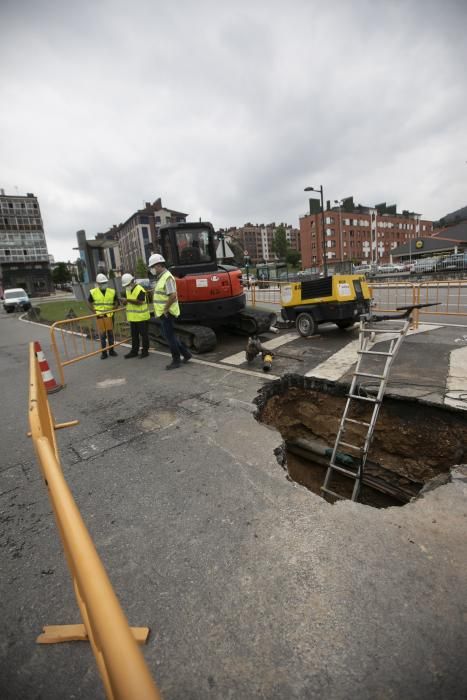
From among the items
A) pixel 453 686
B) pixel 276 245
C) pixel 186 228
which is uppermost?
pixel 276 245

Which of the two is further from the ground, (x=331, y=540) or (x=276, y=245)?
(x=276, y=245)

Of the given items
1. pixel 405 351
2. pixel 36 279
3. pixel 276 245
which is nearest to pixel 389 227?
pixel 276 245

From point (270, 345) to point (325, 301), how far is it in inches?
64.9

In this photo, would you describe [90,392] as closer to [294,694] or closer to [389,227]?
[294,694]

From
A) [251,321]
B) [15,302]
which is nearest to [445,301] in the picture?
[251,321]

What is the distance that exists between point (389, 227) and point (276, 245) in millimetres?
30829

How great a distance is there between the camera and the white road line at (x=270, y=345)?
272 inches

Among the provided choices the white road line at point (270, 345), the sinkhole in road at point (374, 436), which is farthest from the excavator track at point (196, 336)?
the sinkhole in road at point (374, 436)

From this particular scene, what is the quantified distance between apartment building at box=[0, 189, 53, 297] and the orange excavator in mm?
68897

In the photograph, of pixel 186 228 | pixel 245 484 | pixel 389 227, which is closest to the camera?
pixel 245 484

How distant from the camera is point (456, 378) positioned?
5062mm

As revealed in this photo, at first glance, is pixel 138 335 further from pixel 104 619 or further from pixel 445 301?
pixel 445 301

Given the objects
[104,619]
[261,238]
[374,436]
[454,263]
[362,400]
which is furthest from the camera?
[261,238]

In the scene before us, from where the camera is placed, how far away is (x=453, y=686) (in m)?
1.50
